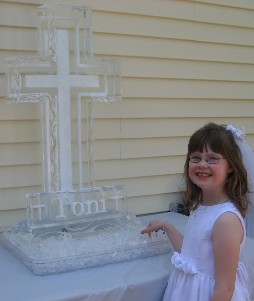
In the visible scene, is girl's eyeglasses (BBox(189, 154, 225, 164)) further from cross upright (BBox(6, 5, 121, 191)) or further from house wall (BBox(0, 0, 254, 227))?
house wall (BBox(0, 0, 254, 227))

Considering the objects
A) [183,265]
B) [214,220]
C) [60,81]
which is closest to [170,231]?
[183,265]

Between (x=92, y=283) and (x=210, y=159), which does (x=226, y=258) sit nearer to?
(x=210, y=159)

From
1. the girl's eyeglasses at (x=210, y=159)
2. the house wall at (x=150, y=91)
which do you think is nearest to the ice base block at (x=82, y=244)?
the house wall at (x=150, y=91)

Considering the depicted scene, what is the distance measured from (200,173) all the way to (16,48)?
128cm

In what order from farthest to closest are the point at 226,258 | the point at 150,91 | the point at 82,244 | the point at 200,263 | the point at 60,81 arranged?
the point at 150,91 → the point at 60,81 → the point at 82,244 → the point at 200,263 → the point at 226,258

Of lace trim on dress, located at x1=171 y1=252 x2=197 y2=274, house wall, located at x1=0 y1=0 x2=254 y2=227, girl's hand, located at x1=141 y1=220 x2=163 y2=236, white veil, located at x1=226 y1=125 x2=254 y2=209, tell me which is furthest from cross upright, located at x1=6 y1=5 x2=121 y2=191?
white veil, located at x1=226 y1=125 x2=254 y2=209

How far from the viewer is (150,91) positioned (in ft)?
10.1

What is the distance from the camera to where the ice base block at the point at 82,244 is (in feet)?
6.59

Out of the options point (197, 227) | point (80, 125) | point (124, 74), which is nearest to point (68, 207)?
point (80, 125)

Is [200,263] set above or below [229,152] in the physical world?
below

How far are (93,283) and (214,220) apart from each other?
520 mm

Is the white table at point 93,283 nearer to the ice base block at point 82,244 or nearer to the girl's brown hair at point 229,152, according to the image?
the ice base block at point 82,244

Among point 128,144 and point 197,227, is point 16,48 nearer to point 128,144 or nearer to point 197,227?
point 128,144

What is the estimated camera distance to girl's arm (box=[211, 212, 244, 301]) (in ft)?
5.44
